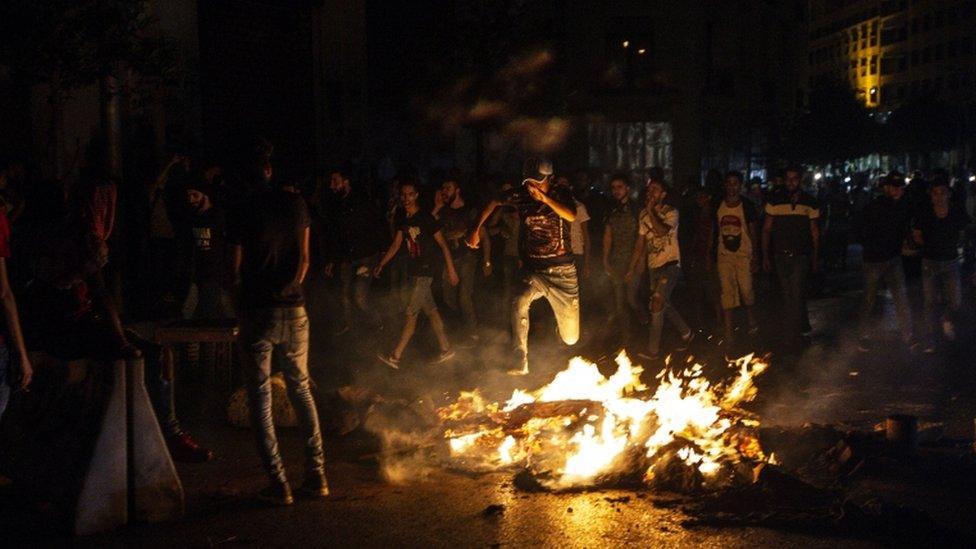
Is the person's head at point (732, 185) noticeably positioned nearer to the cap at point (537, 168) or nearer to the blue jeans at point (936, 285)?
the blue jeans at point (936, 285)

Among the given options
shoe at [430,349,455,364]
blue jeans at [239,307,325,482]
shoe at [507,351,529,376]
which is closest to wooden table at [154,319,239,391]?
blue jeans at [239,307,325,482]

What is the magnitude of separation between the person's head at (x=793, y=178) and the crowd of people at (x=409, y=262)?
0.03m

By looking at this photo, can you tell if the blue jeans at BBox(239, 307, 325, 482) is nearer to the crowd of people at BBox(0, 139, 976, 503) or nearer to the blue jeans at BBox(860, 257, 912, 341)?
the crowd of people at BBox(0, 139, 976, 503)

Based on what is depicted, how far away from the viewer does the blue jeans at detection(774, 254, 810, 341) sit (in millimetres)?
11711

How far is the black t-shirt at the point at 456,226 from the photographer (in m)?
12.3

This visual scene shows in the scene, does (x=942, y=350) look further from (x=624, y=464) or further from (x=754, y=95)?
(x=754, y=95)

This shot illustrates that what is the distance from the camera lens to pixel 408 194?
432 inches

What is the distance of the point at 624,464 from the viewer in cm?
638

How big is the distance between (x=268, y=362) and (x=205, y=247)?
3811 millimetres

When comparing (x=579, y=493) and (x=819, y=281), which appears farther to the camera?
(x=819, y=281)

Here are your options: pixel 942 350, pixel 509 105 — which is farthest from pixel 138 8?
pixel 509 105

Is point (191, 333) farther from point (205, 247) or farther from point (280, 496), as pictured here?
point (205, 247)

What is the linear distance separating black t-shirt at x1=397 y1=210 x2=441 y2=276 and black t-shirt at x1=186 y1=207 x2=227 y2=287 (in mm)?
2095

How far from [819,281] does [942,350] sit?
5683 millimetres
